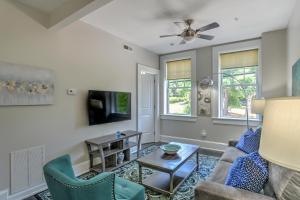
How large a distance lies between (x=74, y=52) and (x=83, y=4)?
114cm

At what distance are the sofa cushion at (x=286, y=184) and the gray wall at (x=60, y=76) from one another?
2894 mm

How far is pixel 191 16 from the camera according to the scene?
2.96 metres

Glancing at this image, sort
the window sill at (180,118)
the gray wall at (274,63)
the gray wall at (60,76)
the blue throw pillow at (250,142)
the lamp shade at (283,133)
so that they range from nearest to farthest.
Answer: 1. the lamp shade at (283,133)
2. the gray wall at (60,76)
3. the blue throw pillow at (250,142)
4. the gray wall at (274,63)
5. the window sill at (180,118)

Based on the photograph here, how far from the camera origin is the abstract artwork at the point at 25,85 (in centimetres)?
225

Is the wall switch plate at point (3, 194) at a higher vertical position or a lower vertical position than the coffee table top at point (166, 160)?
lower

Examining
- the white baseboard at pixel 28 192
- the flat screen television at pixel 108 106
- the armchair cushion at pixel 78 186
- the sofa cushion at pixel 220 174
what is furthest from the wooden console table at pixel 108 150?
the sofa cushion at pixel 220 174

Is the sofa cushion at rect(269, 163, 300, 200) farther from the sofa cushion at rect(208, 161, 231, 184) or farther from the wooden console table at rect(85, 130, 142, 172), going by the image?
the wooden console table at rect(85, 130, 142, 172)

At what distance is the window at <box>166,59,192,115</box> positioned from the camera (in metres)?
5.08

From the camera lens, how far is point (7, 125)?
2.30 metres

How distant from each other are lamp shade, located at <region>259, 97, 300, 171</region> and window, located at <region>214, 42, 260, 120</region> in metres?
3.62

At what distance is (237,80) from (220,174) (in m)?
2.53

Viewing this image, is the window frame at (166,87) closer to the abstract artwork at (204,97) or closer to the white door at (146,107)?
the abstract artwork at (204,97)

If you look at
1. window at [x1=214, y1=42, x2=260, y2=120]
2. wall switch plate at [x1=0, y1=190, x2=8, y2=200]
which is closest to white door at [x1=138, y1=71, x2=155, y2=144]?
window at [x1=214, y1=42, x2=260, y2=120]

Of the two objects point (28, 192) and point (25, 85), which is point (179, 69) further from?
point (28, 192)
